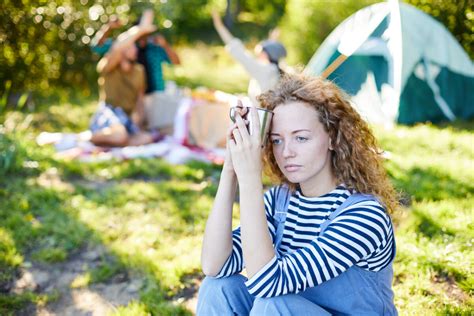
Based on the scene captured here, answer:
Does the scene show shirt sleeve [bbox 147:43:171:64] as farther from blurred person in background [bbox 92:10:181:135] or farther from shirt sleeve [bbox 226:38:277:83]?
shirt sleeve [bbox 226:38:277:83]

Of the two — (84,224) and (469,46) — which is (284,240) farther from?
(469,46)

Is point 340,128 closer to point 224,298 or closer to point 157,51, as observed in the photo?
point 224,298

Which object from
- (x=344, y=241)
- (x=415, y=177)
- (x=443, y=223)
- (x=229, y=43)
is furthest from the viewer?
(x=229, y=43)

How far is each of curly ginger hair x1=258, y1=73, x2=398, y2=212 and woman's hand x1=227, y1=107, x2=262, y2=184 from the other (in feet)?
0.66

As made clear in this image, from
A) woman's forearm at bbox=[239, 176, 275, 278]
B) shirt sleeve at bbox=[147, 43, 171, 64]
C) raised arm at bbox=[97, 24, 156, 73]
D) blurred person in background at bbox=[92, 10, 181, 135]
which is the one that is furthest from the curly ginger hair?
shirt sleeve at bbox=[147, 43, 171, 64]

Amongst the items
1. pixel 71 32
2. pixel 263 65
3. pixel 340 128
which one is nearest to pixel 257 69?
pixel 263 65

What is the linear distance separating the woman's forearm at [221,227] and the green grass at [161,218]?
845mm

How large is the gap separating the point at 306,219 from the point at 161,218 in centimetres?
203

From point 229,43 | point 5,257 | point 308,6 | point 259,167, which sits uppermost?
point 308,6

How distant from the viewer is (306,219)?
1784 millimetres

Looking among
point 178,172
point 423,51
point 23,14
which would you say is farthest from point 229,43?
point 23,14

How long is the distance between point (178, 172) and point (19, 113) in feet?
9.40

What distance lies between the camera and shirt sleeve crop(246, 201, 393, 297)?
154cm

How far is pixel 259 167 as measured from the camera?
1616mm
